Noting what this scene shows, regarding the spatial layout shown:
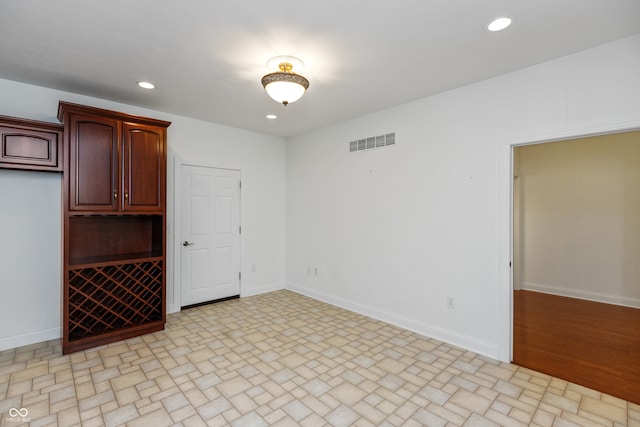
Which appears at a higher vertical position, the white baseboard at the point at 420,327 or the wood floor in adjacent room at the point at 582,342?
the white baseboard at the point at 420,327

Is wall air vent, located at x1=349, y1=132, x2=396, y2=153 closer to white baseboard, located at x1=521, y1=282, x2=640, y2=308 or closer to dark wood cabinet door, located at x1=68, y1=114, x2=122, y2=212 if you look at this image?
dark wood cabinet door, located at x1=68, y1=114, x2=122, y2=212

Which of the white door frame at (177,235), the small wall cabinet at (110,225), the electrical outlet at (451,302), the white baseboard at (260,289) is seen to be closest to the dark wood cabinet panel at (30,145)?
the small wall cabinet at (110,225)

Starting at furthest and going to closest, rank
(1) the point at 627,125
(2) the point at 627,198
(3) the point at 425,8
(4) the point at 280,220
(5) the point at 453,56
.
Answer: (4) the point at 280,220 < (2) the point at 627,198 < (5) the point at 453,56 < (1) the point at 627,125 < (3) the point at 425,8

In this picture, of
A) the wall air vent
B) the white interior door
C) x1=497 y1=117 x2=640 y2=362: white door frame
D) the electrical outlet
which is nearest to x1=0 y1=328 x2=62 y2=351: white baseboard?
the white interior door

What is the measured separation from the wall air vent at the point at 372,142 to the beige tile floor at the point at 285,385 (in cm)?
240

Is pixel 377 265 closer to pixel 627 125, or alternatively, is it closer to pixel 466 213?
pixel 466 213

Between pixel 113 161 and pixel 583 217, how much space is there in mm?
6717

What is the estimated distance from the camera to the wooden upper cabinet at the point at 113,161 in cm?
305

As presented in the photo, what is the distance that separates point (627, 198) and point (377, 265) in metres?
3.96

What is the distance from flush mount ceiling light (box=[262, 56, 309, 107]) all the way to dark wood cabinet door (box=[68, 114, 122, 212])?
192 centimetres

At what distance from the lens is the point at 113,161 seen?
128 inches

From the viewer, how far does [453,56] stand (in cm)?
263

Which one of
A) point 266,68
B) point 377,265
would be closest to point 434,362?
point 377,265

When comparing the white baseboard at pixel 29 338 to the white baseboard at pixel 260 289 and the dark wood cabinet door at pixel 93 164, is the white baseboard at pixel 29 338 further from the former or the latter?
the white baseboard at pixel 260 289
